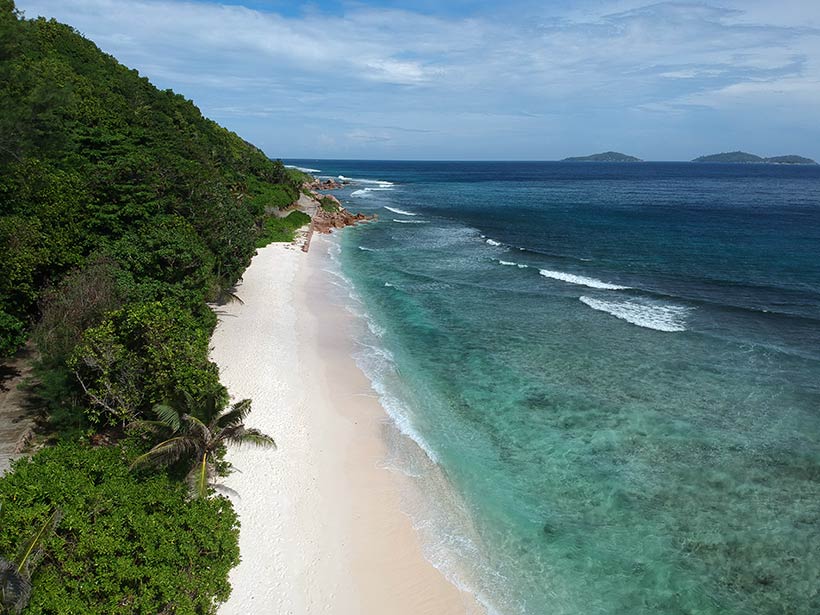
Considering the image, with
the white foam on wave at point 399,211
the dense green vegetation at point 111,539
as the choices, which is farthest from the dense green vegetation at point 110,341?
the white foam on wave at point 399,211

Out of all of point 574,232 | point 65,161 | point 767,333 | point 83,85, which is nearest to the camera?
point 65,161

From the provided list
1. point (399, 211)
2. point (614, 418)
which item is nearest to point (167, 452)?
point (614, 418)

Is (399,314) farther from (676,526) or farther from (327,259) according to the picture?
(676,526)

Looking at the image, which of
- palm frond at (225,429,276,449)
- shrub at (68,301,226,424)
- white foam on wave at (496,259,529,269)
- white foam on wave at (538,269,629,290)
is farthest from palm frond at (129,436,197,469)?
white foam on wave at (496,259,529,269)

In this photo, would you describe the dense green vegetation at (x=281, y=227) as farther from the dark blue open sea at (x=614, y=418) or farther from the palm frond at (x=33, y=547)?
the palm frond at (x=33, y=547)

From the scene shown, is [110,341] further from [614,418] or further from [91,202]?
[614,418]

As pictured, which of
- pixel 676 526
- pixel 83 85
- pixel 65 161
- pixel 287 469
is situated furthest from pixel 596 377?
pixel 83 85

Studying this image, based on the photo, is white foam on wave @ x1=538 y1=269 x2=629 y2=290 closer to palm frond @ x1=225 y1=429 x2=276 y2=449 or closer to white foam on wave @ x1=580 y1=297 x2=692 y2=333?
white foam on wave @ x1=580 y1=297 x2=692 y2=333
